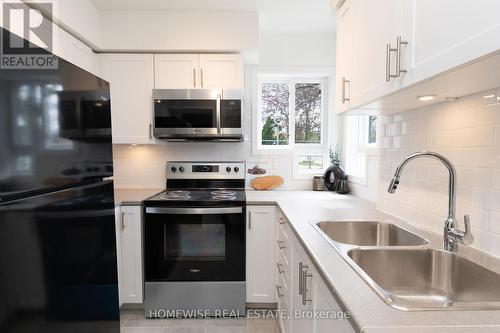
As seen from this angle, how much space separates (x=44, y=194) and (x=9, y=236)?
0.15m

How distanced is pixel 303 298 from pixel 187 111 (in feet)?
5.72

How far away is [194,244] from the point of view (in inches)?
88.6

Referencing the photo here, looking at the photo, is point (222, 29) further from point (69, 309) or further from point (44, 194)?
point (69, 309)

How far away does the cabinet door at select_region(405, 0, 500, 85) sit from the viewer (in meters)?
0.68

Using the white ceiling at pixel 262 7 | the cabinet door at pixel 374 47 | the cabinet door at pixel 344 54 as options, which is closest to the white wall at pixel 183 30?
the white ceiling at pixel 262 7

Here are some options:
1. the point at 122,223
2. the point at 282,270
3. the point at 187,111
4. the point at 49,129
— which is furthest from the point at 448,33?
the point at 122,223

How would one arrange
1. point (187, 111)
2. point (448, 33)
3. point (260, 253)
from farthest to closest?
point (187, 111) → point (260, 253) → point (448, 33)

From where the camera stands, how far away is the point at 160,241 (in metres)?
2.22

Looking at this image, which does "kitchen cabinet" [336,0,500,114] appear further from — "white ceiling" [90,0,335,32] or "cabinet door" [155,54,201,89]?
"cabinet door" [155,54,201,89]

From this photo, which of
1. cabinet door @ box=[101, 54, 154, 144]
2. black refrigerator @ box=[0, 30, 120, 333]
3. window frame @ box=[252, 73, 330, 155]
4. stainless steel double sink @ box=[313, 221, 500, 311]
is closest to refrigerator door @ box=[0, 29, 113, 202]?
black refrigerator @ box=[0, 30, 120, 333]

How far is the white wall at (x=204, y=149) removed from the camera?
2867 millimetres

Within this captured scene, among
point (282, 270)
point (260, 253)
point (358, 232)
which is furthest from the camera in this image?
point (260, 253)

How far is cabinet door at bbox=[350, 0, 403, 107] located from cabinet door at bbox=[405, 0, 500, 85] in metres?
0.10

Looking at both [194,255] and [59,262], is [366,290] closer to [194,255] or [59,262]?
[59,262]
